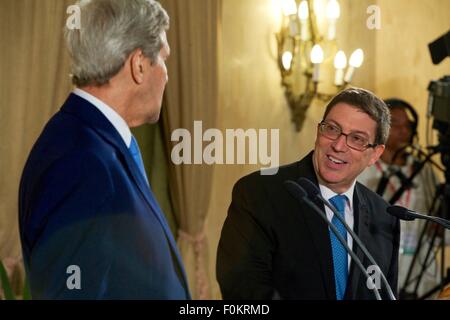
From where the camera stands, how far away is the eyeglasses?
1.61 m

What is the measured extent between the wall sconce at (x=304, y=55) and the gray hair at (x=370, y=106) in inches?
6.3

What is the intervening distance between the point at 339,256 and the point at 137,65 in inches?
23.2

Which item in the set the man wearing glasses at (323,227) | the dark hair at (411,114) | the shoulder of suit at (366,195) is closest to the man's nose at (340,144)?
the man wearing glasses at (323,227)

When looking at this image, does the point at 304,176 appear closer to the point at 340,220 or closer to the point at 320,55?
the point at 340,220

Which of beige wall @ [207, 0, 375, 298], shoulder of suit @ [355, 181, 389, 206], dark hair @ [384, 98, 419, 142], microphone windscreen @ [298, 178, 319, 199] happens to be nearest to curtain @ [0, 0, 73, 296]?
beige wall @ [207, 0, 375, 298]

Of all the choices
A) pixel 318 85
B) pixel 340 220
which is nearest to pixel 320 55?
pixel 318 85

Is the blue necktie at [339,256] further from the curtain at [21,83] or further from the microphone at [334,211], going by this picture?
the curtain at [21,83]

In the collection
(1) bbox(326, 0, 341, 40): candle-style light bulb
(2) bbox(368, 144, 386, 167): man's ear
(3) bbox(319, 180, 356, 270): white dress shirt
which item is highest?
(1) bbox(326, 0, 341, 40): candle-style light bulb

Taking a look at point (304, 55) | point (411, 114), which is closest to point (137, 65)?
point (304, 55)

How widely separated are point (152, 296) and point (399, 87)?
1.44 meters

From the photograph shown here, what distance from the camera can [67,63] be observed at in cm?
180

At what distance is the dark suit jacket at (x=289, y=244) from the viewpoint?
63.5 inches

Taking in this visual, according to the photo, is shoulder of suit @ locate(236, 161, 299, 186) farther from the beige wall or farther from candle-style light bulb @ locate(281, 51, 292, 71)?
candle-style light bulb @ locate(281, 51, 292, 71)

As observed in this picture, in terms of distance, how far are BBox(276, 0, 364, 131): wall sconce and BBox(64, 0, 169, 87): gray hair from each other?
0.59m
